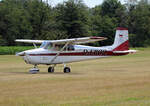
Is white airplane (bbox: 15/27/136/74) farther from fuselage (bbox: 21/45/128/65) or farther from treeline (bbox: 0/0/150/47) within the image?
treeline (bbox: 0/0/150/47)

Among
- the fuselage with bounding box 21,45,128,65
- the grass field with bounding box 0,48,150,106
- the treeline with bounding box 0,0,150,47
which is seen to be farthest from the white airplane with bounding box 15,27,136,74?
the treeline with bounding box 0,0,150,47

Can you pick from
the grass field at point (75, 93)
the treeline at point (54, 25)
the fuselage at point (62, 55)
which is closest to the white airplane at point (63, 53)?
the fuselage at point (62, 55)

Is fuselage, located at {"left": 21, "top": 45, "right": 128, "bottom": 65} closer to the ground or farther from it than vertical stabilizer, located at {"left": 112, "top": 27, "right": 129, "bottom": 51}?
closer to the ground

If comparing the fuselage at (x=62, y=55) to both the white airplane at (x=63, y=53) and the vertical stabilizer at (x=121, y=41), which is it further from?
the vertical stabilizer at (x=121, y=41)

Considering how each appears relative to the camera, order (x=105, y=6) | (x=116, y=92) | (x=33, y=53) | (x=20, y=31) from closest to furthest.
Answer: (x=116, y=92) < (x=33, y=53) < (x=20, y=31) < (x=105, y=6)

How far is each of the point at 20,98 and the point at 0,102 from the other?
2.57 ft

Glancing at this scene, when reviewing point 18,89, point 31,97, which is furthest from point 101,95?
point 18,89

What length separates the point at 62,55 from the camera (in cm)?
2072

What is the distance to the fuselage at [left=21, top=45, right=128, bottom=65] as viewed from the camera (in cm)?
1989

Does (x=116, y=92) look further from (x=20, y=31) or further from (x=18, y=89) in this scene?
(x=20, y=31)

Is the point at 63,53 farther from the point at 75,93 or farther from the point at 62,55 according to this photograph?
the point at 75,93

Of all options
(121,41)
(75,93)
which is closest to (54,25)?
(121,41)

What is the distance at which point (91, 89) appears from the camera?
13.0 meters

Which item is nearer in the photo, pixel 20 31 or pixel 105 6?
pixel 20 31
